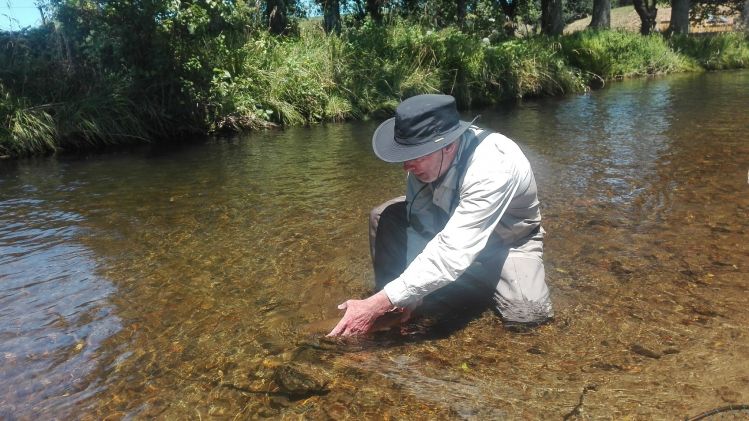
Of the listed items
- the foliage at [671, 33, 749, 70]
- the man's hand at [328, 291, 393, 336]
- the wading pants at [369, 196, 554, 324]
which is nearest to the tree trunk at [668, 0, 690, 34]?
the foliage at [671, 33, 749, 70]

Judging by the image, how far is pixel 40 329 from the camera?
3490 millimetres

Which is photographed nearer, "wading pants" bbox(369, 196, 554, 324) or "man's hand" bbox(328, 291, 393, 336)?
"man's hand" bbox(328, 291, 393, 336)

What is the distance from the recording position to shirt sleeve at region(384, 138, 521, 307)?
283 centimetres

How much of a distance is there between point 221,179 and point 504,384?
568 centimetres

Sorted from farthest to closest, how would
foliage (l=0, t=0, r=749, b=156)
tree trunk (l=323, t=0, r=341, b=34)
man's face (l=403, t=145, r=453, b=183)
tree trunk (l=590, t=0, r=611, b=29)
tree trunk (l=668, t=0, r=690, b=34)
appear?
tree trunk (l=668, t=0, r=690, b=34) < tree trunk (l=590, t=0, r=611, b=29) < tree trunk (l=323, t=0, r=341, b=34) < foliage (l=0, t=0, r=749, b=156) < man's face (l=403, t=145, r=453, b=183)

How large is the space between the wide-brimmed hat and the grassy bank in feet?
29.0

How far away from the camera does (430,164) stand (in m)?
3.00

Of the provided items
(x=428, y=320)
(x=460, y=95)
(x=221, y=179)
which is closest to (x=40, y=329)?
(x=428, y=320)

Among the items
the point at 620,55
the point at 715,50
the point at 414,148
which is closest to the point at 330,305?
the point at 414,148

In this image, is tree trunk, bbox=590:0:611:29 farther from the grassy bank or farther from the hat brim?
the hat brim

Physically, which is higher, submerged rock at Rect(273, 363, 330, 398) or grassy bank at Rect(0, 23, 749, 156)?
grassy bank at Rect(0, 23, 749, 156)

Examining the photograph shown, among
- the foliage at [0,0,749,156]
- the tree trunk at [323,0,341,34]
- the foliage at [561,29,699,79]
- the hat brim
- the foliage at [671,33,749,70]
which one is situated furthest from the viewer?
the foliage at [671,33,749,70]

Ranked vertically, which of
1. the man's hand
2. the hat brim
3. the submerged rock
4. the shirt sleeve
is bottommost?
the submerged rock

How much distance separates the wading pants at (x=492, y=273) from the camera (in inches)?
131
